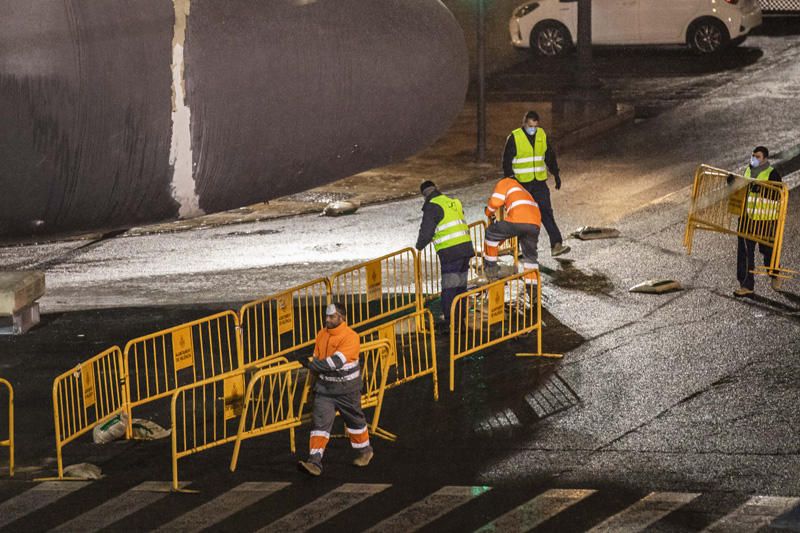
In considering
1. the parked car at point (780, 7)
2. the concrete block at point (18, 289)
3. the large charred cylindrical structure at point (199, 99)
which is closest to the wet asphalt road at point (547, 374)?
the concrete block at point (18, 289)

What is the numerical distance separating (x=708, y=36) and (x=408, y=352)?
18.3m

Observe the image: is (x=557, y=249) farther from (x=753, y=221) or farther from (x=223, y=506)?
(x=223, y=506)

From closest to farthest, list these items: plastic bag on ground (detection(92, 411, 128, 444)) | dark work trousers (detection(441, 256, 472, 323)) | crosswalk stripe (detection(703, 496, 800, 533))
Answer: crosswalk stripe (detection(703, 496, 800, 533)), plastic bag on ground (detection(92, 411, 128, 444)), dark work trousers (detection(441, 256, 472, 323))

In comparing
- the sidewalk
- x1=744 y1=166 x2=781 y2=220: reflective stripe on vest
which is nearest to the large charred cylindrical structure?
x1=744 y1=166 x2=781 y2=220: reflective stripe on vest

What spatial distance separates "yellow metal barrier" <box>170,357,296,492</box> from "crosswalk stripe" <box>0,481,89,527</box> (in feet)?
2.69

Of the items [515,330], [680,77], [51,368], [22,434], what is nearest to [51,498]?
[22,434]

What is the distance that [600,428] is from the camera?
1171 cm

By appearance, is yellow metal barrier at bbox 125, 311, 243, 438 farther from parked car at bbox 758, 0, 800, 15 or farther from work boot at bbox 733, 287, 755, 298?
parked car at bbox 758, 0, 800, 15

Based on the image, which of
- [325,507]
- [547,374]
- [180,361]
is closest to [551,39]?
[547,374]

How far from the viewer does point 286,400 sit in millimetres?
13078

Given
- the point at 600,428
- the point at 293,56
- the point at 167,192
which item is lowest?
the point at 600,428

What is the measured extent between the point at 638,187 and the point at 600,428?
10.4 metres

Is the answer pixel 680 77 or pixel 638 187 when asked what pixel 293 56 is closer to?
pixel 638 187

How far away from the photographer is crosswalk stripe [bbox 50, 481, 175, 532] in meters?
10.0
